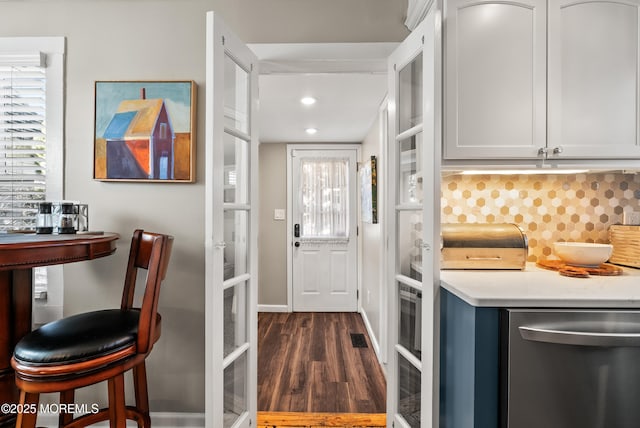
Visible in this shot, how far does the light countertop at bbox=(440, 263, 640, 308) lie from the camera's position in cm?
116

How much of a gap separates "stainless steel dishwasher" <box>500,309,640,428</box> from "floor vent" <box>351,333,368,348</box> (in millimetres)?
2127

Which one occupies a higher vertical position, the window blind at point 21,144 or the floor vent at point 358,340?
the window blind at point 21,144

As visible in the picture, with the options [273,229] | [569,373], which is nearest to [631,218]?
[569,373]

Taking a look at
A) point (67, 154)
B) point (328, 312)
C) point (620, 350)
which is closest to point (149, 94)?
point (67, 154)

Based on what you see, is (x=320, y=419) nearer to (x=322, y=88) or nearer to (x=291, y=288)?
(x=322, y=88)

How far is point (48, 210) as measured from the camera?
1.57 m

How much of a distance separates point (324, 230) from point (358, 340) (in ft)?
5.07

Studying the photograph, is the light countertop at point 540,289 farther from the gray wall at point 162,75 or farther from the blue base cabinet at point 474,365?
the gray wall at point 162,75

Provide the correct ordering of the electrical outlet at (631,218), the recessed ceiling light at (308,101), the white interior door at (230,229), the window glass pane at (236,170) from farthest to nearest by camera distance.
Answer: the recessed ceiling light at (308,101) < the electrical outlet at (631,218) < the window glass pane at (236,170) < the white interior door at (230,229)

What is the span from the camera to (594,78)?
4.85ft

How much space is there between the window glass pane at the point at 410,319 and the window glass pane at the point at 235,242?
0.83 m

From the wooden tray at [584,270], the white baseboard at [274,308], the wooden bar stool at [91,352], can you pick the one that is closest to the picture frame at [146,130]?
the wooden bar stool at [91,352]

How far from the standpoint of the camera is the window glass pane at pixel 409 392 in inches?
61.8

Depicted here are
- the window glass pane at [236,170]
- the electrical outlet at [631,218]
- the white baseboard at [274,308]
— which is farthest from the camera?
the white baseboard at [274,308]
